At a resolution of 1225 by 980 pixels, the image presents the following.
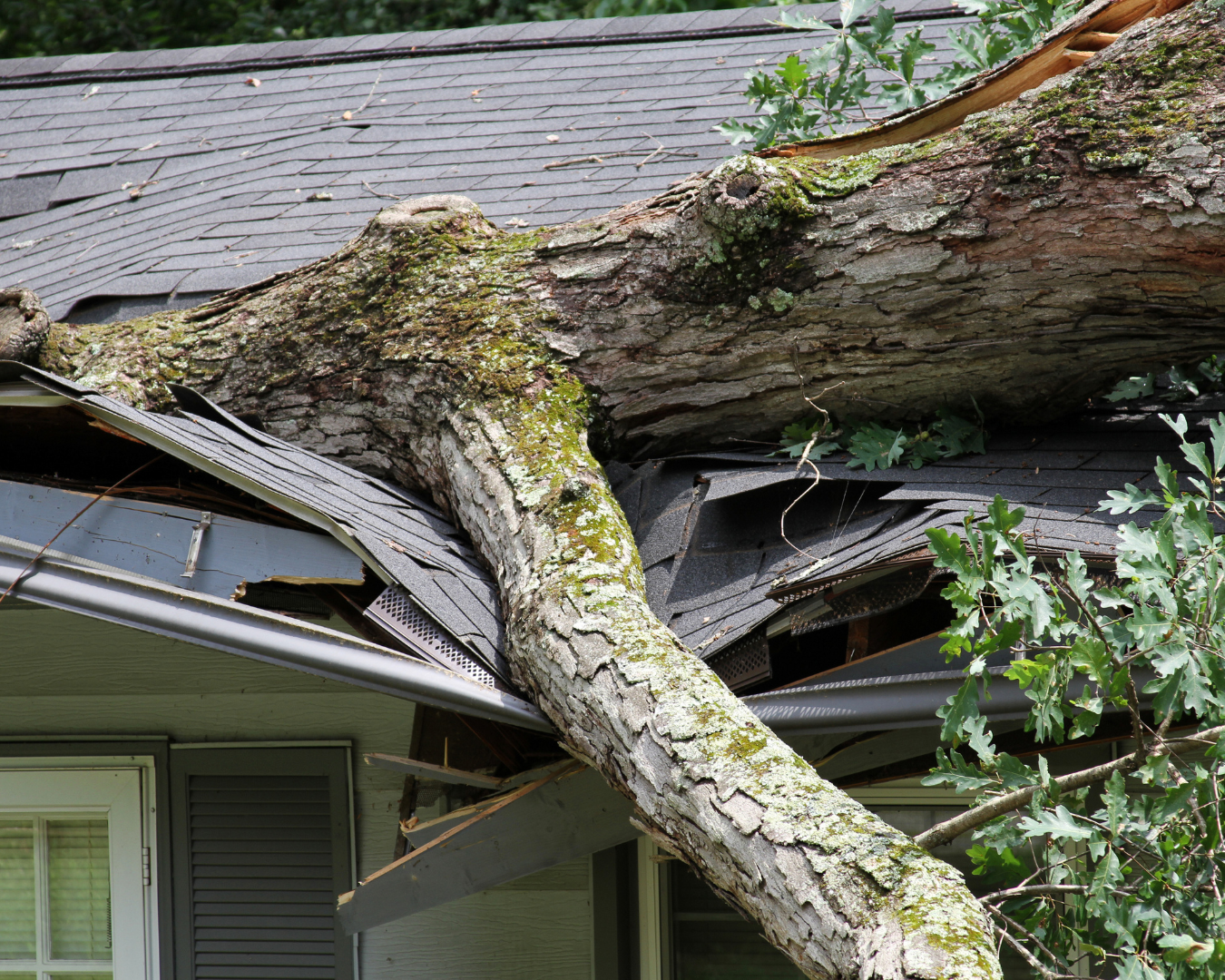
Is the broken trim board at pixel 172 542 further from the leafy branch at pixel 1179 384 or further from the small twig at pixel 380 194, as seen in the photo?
the small twig at pixel 380 194

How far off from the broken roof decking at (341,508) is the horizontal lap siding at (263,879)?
119cm

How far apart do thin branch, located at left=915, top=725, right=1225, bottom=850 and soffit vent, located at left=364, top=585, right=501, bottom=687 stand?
0.90 meters

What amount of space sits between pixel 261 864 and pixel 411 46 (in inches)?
179

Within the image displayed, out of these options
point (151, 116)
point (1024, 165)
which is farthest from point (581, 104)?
point (1024, 165)

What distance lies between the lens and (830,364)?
269 cm

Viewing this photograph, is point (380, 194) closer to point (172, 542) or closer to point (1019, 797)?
point (172, 542)

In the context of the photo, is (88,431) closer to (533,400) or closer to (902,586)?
(533,400)

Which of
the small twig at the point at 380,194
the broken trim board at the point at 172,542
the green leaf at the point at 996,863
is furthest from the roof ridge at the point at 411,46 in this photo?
the green leaf at the point at 996,863

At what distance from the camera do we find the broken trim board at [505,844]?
93.1 inches

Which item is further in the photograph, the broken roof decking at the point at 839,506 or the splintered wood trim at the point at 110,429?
the splintered wood trim at the point at 110,429

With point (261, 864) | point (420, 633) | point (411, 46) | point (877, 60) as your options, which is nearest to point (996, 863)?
point (420, 633)

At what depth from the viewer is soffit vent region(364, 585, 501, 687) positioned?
2145mm

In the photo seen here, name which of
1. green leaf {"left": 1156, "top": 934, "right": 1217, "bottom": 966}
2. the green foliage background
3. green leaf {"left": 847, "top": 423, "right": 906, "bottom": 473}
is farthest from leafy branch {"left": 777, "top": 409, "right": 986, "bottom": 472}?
the green foliage background

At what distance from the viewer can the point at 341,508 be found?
2.40 meters
